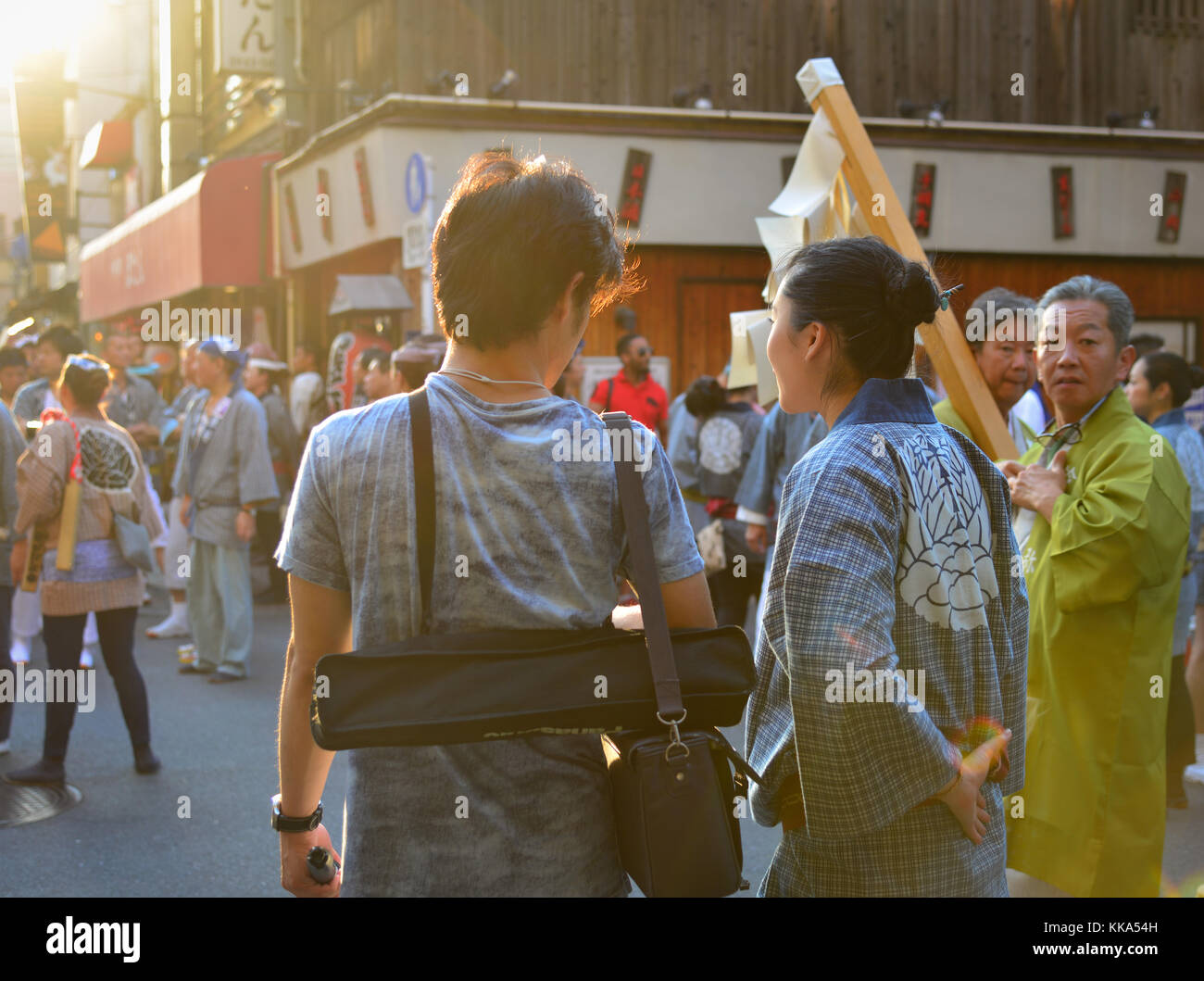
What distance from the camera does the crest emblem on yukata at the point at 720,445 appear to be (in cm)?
753

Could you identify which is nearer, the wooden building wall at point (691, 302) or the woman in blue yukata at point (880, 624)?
the woman in blue yukata at point (880, 624)

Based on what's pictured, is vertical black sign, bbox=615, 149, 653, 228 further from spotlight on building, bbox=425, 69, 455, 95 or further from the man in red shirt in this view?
the man in red shirt

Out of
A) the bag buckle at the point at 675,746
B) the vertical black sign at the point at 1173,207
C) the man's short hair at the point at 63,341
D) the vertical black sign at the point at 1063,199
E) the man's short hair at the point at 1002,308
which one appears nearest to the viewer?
the bag buckle at the point at 675,746

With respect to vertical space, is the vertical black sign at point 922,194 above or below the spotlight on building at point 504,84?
below

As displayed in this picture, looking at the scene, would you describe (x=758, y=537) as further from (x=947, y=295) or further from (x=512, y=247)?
(x=512, y=247)

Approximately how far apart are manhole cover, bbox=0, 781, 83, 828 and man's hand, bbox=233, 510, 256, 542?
2594 mm

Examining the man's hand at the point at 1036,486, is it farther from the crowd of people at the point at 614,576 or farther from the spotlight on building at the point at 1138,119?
the spotlight on building at the point at 1138,119

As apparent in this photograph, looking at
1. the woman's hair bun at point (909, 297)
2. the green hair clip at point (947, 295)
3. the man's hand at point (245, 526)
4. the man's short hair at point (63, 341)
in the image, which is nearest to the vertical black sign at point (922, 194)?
the man's hand at point (245, 526)

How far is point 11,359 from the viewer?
9.59 metres

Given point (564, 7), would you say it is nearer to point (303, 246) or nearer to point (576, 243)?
point (303, 246)

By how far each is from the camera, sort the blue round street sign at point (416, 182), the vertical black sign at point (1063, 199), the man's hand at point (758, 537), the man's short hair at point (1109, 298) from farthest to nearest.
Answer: the vertical black sign at point (1063, 199) → the blue round street sign at point (416, 182) → the man's hand at point (758, 537) → the man's short hair at point (1109, 298)

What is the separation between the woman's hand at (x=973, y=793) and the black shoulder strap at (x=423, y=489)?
920 millimetres

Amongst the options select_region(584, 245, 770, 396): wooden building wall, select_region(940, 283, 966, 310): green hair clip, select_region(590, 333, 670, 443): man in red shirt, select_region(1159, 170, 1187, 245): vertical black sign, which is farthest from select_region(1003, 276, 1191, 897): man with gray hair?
select_region(1159, 170, 1187, 245): vertical black sign
